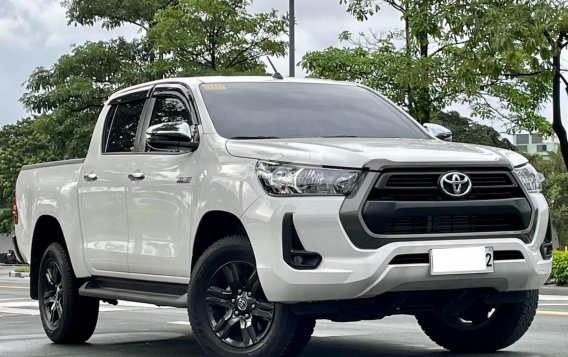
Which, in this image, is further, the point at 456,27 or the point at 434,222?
the point at 456,27

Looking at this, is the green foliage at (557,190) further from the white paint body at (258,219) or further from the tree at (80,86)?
the white paint body at (258,219)

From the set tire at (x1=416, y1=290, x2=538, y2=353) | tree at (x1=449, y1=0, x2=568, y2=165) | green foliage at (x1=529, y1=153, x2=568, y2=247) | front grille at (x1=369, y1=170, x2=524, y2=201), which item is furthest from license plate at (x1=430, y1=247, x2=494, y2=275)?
green foliage at (x1=529, y1=153, x2=568, y2=247)

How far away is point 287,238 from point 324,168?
44cm

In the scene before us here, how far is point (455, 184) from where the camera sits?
6.22 m

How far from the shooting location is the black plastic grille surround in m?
6.04

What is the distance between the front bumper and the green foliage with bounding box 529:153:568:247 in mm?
59535

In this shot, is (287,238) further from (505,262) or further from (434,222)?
(505,262)

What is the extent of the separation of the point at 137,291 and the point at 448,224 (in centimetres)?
261

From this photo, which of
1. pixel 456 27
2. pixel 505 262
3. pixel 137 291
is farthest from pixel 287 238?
pixel 456 27

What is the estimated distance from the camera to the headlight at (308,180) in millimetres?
6078

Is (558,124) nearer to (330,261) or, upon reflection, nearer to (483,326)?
(483,326)

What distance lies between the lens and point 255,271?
6.40 metres

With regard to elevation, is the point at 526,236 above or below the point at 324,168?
below

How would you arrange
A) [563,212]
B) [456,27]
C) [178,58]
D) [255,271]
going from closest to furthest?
[255,271]
[456,27]
[178,58]
[563,212]
